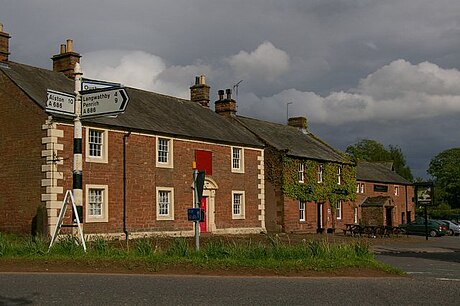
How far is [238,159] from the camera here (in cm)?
3731

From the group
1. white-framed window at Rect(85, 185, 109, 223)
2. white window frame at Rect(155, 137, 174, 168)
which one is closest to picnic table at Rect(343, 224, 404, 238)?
white window frame at Rect(155, 137, 174, 168)

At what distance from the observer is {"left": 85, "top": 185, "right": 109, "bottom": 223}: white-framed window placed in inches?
1044

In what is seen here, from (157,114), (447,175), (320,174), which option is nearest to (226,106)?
(320,174)

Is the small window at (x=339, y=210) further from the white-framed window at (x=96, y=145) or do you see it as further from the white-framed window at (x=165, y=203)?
the white-framed window at (x=96, y=145)

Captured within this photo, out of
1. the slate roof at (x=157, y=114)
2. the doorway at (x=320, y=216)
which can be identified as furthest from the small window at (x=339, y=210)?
the slate roof at (x=157, y=114)

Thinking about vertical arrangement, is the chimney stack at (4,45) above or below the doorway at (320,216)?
above

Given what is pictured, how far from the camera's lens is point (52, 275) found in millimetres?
12883

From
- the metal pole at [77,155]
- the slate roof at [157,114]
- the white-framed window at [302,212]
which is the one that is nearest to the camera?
the metal pole at [77,155]

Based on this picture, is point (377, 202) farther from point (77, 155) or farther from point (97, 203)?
point (77, 155)

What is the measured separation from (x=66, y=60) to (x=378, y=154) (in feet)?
270

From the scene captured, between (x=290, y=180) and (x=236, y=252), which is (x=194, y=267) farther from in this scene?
(x=290, y=180)

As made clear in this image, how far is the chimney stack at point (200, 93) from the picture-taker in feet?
138

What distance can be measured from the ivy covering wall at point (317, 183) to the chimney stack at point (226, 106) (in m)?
6.04

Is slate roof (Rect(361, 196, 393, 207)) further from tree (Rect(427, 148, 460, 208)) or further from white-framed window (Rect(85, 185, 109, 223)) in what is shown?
tree (Rect(427, 148, 460, 208))
